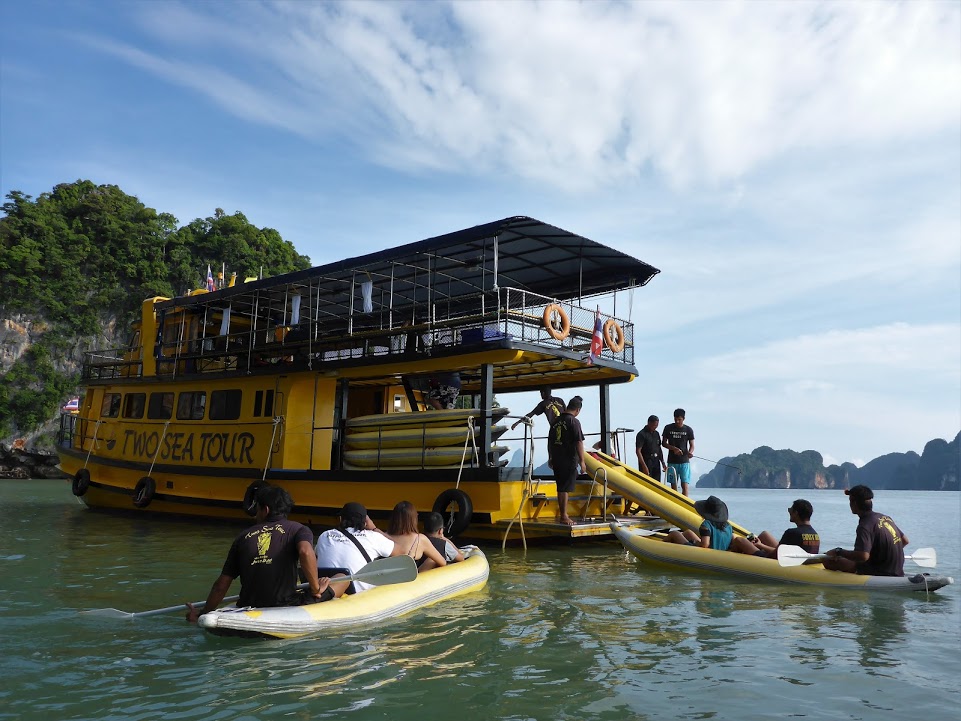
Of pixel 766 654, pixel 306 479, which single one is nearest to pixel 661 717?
pixel 766 654

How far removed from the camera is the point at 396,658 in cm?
525

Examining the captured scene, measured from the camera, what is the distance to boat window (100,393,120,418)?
58.6 feet

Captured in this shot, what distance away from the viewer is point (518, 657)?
17.6ft

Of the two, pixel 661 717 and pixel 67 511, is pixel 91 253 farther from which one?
pixel 661 717

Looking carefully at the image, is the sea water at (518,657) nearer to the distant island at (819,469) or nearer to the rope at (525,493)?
the rope at (525,493)

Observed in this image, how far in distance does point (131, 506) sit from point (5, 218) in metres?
43.2

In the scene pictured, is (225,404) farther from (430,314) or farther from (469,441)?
(469,441)

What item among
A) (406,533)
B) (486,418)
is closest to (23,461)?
(486,418)

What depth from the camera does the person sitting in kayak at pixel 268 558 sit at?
5672mm

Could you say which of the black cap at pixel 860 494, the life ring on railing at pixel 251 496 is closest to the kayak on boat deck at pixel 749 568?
the black cap at pixel 860 494

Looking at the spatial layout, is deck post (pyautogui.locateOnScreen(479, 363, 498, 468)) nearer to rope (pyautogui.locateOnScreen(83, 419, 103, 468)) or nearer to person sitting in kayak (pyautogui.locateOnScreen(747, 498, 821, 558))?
person sitting in kayak (pyautogui.locateOnScreen(747, 498, 821, 558))

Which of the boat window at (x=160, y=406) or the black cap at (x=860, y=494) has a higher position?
the boat window at (x=160, y=406)

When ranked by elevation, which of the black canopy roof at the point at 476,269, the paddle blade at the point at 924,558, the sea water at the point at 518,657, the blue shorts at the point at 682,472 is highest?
the black canopy roof at the point at 476,269

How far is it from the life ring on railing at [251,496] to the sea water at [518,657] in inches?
163
